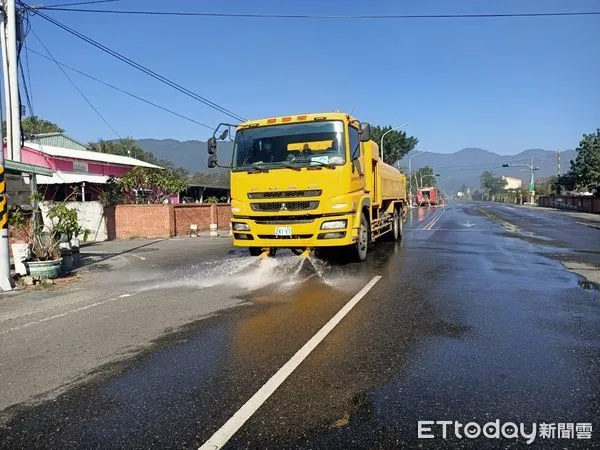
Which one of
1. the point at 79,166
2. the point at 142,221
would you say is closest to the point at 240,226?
the point at 142,221

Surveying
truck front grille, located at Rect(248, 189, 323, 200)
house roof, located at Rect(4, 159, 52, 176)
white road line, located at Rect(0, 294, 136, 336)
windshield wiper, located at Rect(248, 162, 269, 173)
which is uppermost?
house roof, located at Rect(4, 159, 52, 176)

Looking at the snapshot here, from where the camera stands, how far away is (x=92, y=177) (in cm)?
2764

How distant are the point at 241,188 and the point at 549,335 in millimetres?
6249

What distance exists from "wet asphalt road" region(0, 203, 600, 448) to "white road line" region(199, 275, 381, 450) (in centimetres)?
6

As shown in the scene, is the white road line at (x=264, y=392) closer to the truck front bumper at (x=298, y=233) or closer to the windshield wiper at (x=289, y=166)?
the truck front bumper at (x=298, y=233)

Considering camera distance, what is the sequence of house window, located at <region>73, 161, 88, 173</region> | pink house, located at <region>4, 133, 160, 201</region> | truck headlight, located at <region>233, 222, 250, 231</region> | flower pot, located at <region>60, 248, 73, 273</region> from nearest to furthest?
1. truck headlight, located at <region>233, 222, 250, 231</region>
2. flower pot, located at <region>60, 248, 73, 273</region>
3. pink house, located at <region>4, 133, 160, 201</region>
4. house window, located at <region>73, 161, 88, 173</region>

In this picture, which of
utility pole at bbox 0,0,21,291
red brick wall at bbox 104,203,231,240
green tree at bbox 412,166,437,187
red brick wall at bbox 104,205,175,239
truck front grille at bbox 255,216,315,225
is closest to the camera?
truck front grille at bbox 255,216,315,225

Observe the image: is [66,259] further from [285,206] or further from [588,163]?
[588,163]

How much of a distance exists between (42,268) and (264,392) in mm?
7836

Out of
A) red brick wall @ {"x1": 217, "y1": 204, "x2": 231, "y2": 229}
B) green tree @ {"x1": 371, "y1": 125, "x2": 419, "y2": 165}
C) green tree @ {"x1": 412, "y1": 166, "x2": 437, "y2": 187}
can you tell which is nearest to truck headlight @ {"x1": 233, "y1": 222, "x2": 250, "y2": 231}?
red brick wall @ {"x1": 217, "y1": 204, "x2": 231, "y2": 229}

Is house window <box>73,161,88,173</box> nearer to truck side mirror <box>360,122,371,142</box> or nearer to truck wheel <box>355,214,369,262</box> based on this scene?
truck wheel <box>355,214,369,262</box>

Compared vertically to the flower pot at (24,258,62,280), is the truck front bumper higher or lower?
higher

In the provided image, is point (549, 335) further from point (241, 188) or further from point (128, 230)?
point (128, 230)

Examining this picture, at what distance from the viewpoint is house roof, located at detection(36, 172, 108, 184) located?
23.3 meters
